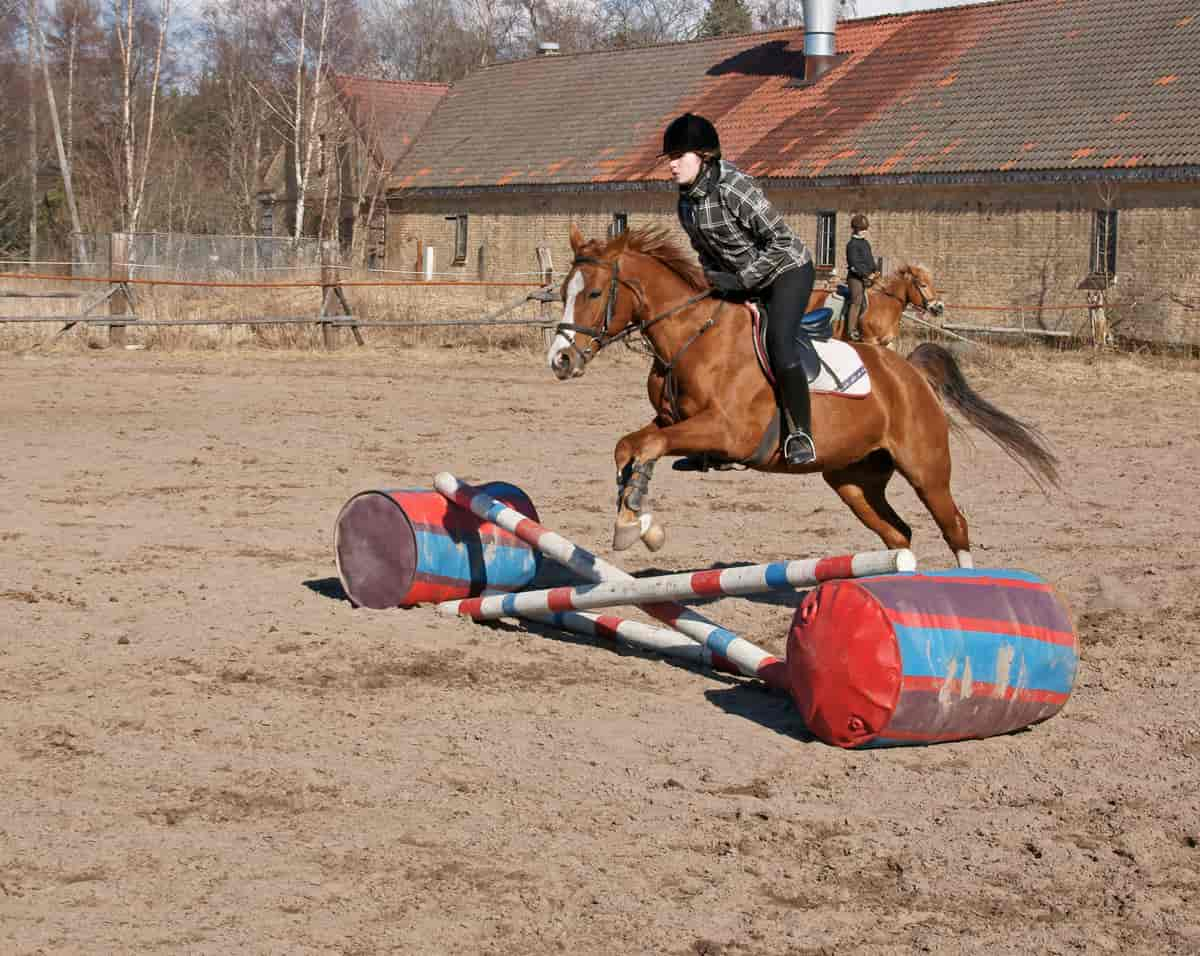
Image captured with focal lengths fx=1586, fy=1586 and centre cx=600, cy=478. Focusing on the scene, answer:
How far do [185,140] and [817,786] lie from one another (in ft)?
199

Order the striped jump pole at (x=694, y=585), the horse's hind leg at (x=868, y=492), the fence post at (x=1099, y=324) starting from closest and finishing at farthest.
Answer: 1. the striped jump pole at (x=694, y=585)
2. the horse's hind leg at (x=868, y=492)
3. the fence post at (x=1099, y=324)

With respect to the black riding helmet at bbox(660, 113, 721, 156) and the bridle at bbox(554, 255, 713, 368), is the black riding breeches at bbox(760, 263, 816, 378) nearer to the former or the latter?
the bridle at bbox(554, 255, 713, 368)

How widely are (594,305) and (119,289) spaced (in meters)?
16.7

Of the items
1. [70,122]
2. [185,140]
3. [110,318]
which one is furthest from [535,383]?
[185,140]

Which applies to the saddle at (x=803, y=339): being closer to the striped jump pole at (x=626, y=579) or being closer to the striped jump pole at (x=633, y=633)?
the striped jump pole at (x=626, y=579)

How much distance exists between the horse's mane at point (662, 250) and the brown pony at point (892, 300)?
1109 cm

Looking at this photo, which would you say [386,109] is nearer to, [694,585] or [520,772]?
[694,585]

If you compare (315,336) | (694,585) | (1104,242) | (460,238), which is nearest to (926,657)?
(694,585)

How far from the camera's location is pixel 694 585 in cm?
659

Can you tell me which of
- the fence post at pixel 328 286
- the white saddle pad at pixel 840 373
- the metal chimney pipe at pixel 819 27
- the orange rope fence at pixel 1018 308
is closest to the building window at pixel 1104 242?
the orange rope fence at pixel 1018 308

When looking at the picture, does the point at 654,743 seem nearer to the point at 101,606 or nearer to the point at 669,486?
the point at 101,606

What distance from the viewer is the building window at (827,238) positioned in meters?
34.1

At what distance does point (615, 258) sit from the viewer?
7.81 metres

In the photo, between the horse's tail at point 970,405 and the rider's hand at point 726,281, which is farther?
the horse's tail at point 970,405
